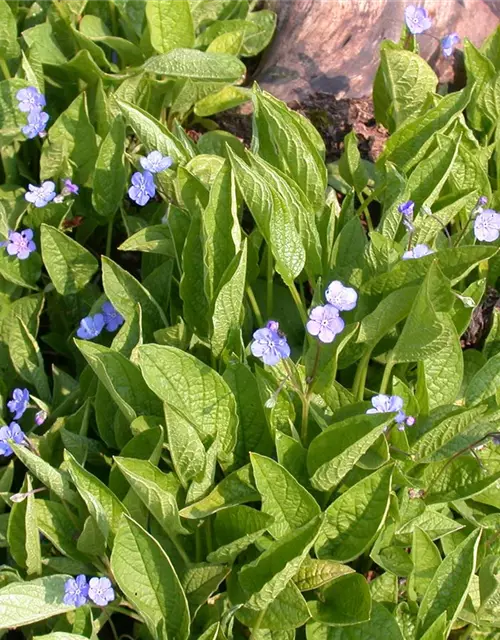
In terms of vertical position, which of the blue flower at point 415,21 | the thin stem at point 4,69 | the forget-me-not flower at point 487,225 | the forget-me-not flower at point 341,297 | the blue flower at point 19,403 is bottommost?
the blue flower at point 19,403

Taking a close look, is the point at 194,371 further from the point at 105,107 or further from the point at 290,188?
the point at 105,107

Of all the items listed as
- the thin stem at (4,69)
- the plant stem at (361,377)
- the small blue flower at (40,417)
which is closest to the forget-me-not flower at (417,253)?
the plant stem at (361,377)

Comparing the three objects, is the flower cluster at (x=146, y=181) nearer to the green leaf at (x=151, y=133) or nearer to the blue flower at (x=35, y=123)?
the green leaf at (x=151, y=133)

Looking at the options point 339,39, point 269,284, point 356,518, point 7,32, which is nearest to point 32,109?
point 7,32

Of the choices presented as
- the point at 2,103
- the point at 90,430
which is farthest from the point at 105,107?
the point at 90,430

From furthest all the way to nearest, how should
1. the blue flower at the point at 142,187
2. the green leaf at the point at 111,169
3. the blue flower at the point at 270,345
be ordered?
1. the green leaf at the point at 111,169
2. the blue flower at the point at 142,187
3. the blue flower at the point at 270,345

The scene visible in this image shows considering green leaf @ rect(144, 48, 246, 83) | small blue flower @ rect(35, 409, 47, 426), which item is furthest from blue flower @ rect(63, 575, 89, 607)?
green leaf @ rect(144, 48, 246, 83)

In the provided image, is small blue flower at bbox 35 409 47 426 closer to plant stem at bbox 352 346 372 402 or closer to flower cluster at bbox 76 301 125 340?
flower cluster at bbox 76 301 125 340
